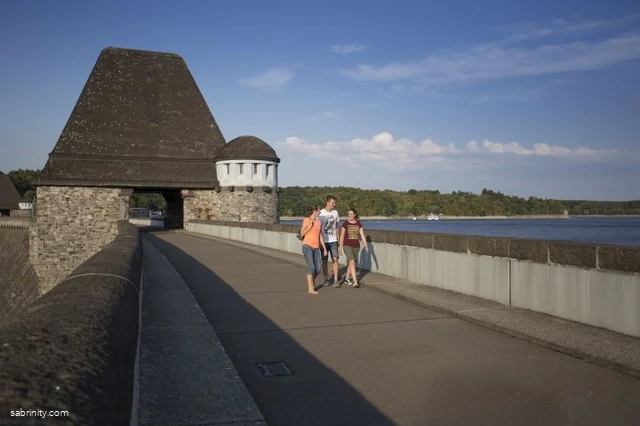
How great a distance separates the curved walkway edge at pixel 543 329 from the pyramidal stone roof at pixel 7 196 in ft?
264

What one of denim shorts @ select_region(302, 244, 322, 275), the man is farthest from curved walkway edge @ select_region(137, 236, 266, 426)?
the man

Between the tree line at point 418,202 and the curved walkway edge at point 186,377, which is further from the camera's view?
the tree line at point 418,202

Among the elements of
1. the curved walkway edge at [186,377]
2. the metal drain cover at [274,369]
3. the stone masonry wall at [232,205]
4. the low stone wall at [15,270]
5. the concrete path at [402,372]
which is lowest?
the low stone wall at [15,270]

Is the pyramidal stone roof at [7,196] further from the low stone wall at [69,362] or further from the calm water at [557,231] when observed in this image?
the low stone wall at [69,362]

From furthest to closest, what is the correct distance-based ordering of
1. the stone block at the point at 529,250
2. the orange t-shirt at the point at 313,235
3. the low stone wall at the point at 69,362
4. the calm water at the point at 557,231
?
the calm water at the point at 557,231
the orange t-shirt at the point at 313,235
the stone block at the point at 529,250
the low stone wall at the point at 69,362

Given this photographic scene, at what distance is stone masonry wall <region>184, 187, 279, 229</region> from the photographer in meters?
40.2

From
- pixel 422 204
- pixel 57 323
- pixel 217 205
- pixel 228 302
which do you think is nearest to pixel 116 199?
pixel 217 205

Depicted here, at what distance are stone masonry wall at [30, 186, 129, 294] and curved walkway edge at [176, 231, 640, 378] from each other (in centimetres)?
3299

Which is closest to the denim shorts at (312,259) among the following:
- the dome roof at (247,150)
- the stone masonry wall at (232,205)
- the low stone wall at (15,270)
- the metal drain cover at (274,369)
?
the metal drain cover at (274,369)

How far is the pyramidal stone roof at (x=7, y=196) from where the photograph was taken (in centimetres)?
7765

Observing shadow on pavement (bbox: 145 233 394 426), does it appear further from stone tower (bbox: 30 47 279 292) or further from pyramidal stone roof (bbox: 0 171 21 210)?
pyramidal stone roof (bbox: 0 171 21 210)

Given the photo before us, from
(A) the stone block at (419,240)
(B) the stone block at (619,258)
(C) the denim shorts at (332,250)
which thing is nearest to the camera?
(B) the stone block at (619,258)

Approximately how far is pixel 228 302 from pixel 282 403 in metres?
4.95

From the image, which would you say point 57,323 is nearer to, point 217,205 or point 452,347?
point 452,347
